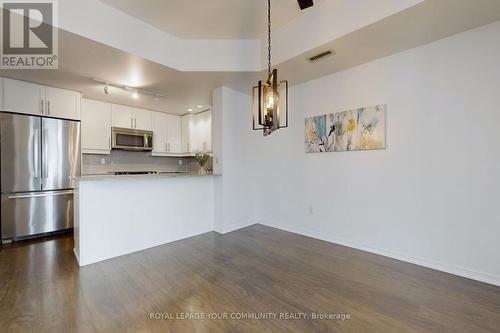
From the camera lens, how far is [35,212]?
3598mm

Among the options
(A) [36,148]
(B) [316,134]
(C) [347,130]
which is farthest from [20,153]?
(C) [347,130]

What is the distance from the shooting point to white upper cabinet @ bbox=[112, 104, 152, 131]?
4844 mm

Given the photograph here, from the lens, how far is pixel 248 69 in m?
3.27

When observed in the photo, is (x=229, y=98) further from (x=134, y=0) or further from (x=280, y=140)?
(x=134, y=0)

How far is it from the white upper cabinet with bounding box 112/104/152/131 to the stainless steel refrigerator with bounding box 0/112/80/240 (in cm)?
94

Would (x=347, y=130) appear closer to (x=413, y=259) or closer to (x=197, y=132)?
(x=413, y=259)

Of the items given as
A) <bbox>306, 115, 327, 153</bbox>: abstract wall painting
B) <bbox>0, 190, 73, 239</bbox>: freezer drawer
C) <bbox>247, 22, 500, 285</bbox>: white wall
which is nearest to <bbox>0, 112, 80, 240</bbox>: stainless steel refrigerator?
<bbox>0, 190, 73, 239</bbox>: freezer drawer

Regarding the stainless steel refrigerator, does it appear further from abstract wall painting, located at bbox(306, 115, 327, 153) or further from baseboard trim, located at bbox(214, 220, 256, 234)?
abstract wall painting, located at bbox(306, 115, 327, 153)

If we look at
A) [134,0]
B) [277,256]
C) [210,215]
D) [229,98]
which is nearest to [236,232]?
[210,215]

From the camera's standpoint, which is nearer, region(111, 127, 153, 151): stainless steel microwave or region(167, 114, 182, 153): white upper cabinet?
region(111, 127, 153, 151): stainless steel microwave

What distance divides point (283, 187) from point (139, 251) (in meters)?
2.46

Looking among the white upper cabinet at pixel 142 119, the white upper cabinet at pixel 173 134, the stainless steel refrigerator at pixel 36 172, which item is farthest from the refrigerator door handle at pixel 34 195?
the white upper cabinet at pixel 173 134

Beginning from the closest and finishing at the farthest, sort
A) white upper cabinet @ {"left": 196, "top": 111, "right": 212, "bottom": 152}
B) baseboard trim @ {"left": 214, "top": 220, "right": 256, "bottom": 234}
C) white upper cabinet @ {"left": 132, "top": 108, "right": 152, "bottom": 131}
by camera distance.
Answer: baseboard trim @ {"left": 214, "top": 220, "right": 256, "bottom": 234}
white upper cabinet @ {"left": 132, "top": 108, "right": 152, "bottom": 131}
white upper cabinet @ {"left": 196, "top": 111, "right": 212, "bottom": 152}

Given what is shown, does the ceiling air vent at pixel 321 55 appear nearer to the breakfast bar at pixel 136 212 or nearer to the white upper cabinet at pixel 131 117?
the breakfast bar at pixel 136 212
